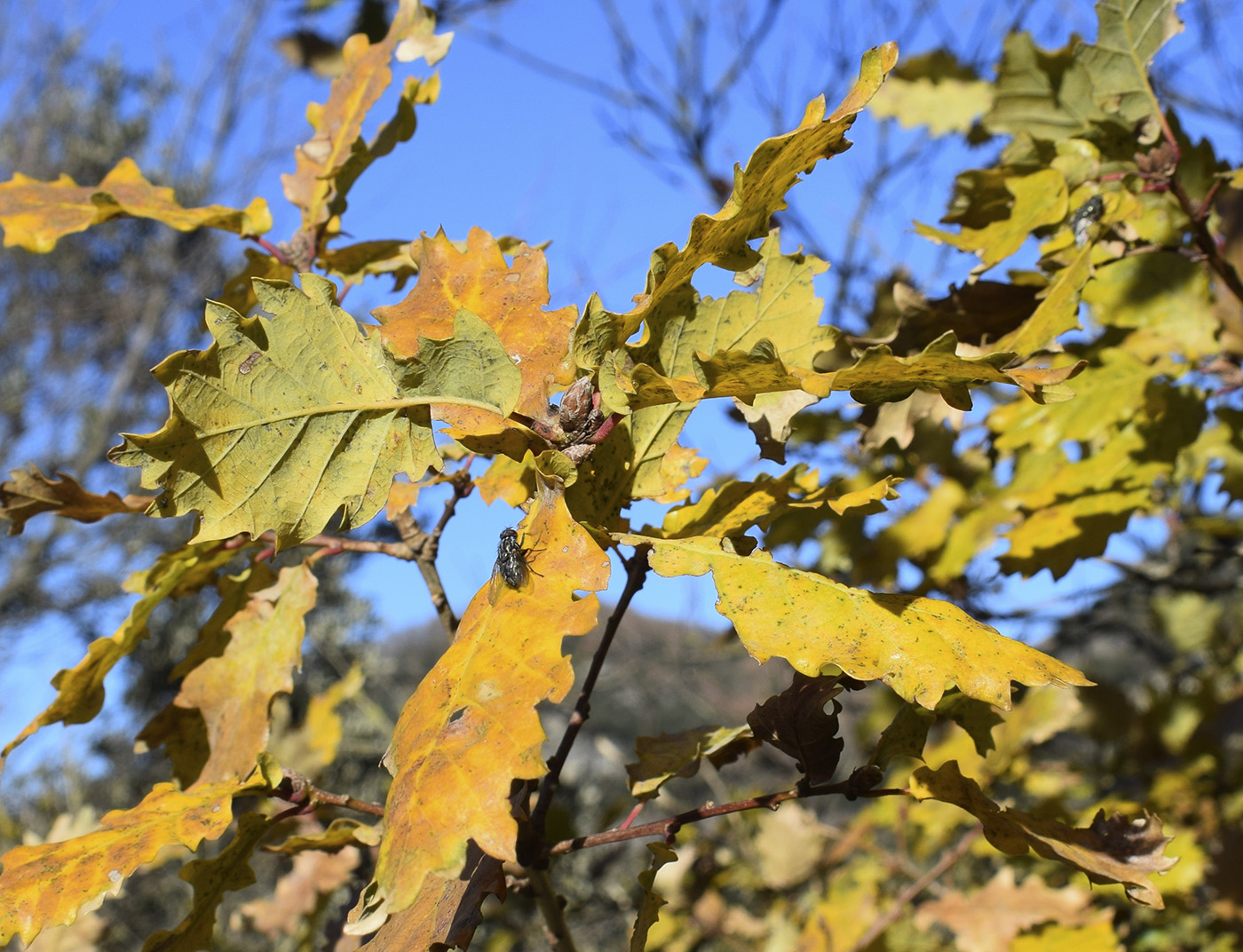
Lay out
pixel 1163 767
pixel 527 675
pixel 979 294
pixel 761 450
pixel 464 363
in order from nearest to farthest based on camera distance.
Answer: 1. pixel 527 675
2. pixel 464 363
3. pixel 761 450
4. pixel 979 294
5. pixel 1163 767

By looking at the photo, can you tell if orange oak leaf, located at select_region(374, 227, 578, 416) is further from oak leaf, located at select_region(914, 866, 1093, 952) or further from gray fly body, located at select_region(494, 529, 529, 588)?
oak leaf, located at select_region(914, 866, 1093, 952)

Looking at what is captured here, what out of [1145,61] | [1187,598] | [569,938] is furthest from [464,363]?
[1187,598]

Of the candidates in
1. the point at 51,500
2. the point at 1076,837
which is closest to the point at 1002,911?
the point at 1076,837

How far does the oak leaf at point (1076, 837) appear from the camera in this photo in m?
0.78

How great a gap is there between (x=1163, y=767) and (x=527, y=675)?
8.90 feet

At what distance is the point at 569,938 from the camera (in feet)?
3.25

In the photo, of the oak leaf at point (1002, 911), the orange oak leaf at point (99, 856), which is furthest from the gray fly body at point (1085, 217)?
the oak leaf at point (1002, 911)

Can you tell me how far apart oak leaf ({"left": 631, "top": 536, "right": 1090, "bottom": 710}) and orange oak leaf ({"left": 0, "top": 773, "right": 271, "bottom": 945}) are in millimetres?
447

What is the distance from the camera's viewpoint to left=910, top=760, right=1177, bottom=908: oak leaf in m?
0.78

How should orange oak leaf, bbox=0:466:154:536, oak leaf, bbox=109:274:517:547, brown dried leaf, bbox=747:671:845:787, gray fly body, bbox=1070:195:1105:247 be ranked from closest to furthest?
oak leaf, bbox=109:274:517:547
brown dried leaf, bbox=747:671:845:787
orange oak leaf, bbox=0:466:154:536
gray fly body, bbox=1070:195:1105:247

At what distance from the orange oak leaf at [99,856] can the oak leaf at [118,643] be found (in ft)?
0.72

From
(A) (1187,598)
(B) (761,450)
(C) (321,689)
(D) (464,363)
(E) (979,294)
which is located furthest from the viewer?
(C) (321,689)

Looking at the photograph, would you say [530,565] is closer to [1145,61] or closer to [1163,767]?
[1145,61]

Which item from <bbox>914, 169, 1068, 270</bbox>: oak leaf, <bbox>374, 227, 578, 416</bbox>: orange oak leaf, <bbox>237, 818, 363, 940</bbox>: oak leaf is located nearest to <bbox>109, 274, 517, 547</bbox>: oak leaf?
<bbox>374, 227, 578, 416</bbox>: orange oak leaf
